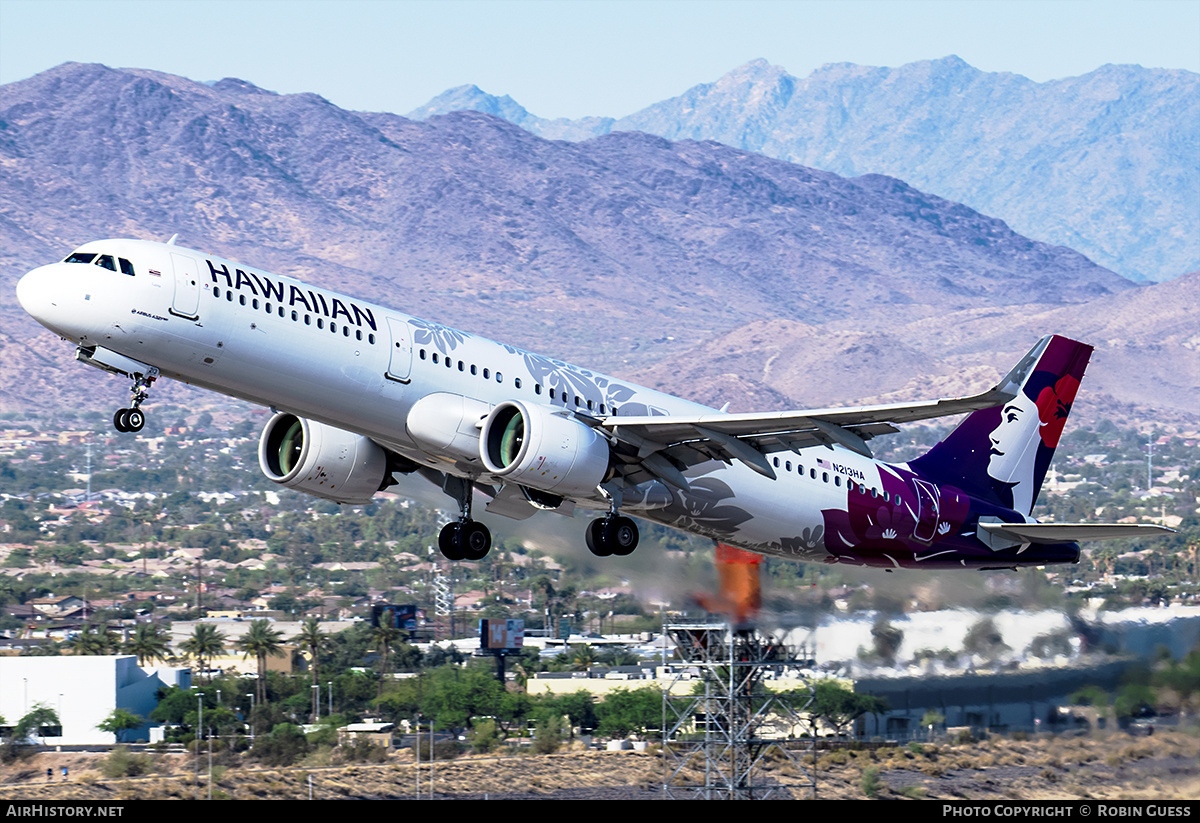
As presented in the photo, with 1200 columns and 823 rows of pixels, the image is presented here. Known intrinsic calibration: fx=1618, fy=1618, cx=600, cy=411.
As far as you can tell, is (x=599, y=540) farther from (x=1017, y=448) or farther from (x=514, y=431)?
(x=1017, y=448)

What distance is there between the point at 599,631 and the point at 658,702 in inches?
1371

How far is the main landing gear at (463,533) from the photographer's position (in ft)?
114

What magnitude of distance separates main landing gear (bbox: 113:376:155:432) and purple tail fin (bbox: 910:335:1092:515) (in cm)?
1933

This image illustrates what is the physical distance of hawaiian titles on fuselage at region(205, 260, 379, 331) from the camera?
28969 mm

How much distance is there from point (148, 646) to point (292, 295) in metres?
70.0

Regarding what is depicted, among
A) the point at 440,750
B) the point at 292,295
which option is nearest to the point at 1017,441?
the point at 292,295

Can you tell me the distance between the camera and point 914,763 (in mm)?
52969

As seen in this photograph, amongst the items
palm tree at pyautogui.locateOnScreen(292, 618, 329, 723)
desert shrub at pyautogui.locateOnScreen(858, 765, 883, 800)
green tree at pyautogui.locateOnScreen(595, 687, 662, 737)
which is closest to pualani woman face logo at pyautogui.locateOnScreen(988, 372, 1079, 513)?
desert shrub at pyautogui.locateOnScreen(858, 765, 883, 800)

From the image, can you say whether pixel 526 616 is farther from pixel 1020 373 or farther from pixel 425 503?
pixel 1020 373

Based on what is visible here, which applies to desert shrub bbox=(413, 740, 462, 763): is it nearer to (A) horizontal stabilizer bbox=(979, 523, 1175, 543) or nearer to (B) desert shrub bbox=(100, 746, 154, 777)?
(B) desert shrub bbox=(100, 746, 154, 777)

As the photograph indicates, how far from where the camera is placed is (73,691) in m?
75.8

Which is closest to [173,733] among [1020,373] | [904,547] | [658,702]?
[658,702]

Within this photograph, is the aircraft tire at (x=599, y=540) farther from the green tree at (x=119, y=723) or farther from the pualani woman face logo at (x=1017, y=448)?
the green tree at (x=119, y=723)

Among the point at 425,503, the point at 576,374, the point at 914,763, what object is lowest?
the point at 914,763
